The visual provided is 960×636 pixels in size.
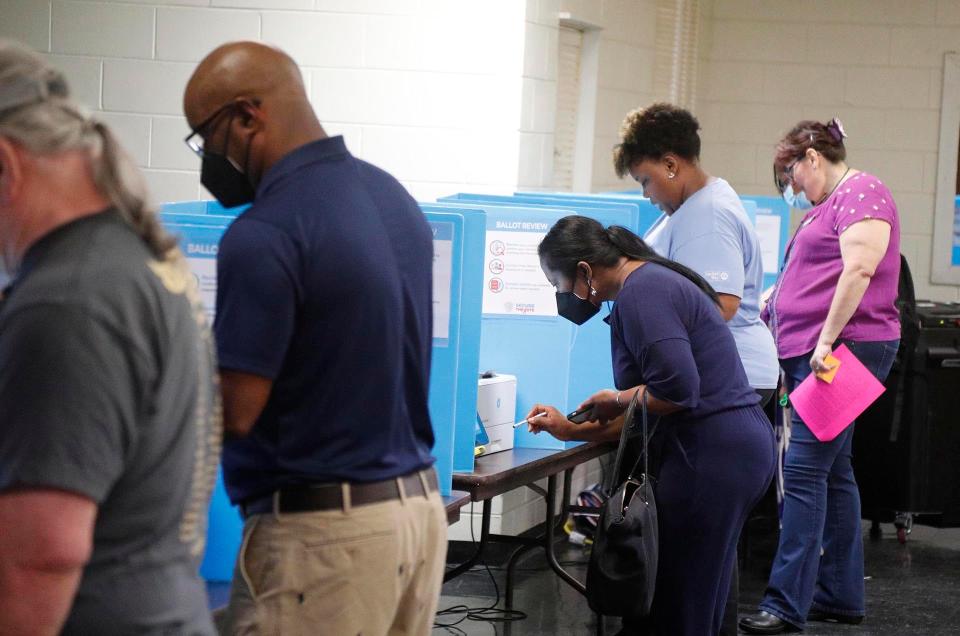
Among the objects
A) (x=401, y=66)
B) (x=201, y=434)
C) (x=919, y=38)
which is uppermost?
(x=919, y=38)

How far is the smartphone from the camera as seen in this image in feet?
9.61

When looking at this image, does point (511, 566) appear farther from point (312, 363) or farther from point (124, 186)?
point (124, 186)

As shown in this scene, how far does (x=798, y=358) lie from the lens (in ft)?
12.7

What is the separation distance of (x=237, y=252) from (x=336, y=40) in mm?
2946

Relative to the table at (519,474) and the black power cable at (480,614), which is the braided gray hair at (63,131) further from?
the black power cable at (480,614)

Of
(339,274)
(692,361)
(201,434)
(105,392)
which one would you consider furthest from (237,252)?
(692,361)

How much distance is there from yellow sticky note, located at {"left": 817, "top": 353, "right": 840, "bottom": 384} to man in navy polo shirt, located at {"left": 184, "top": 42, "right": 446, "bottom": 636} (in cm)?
224

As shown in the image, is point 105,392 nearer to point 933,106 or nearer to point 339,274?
point 339,274

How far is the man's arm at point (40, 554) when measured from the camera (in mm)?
1047

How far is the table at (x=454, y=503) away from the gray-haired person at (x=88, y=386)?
1.25 meters

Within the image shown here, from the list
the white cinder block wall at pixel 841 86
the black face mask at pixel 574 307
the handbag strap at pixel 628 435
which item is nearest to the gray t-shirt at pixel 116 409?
the handbag strap at pixel 628 435

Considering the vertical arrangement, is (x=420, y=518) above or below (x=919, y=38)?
below

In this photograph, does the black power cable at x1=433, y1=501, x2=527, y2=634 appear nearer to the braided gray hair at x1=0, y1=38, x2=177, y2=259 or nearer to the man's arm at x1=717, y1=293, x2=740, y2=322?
the man's arm at x1=717, y1=293, x2=740, y2=322

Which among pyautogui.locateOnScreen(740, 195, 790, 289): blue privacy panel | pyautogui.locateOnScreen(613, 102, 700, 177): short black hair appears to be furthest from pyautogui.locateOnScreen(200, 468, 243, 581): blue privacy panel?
pyautogui.locateOnScreen(740, 195, 790, 289): blue privacy panel
